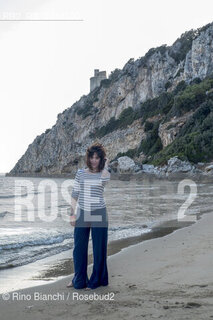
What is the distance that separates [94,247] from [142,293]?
768 millimetres

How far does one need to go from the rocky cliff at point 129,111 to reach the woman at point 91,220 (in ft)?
130

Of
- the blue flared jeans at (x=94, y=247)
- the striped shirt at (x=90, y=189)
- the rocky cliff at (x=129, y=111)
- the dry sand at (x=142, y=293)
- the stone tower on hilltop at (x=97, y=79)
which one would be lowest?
the dry sand at (x=142, y=293)

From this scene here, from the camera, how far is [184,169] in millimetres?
32688

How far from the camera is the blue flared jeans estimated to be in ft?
12.5

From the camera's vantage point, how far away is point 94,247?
3.89 metres

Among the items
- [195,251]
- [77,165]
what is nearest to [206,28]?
[77,165]

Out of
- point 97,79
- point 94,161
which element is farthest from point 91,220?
point 97,79

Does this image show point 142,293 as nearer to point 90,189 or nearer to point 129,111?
point 90,189

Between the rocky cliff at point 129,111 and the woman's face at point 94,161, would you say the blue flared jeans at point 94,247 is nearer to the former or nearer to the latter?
the woman's face at point 94,161

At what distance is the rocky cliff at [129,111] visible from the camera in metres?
52.9

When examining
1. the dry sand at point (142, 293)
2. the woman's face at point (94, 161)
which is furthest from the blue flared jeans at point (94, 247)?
the woman's face at point (94, 161)

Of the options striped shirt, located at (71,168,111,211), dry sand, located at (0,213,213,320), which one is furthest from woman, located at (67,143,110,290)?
dry sand, located at (0,213,213,320)

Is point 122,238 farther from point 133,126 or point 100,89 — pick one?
point 100,89

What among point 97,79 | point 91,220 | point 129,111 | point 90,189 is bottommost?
point 91,220
